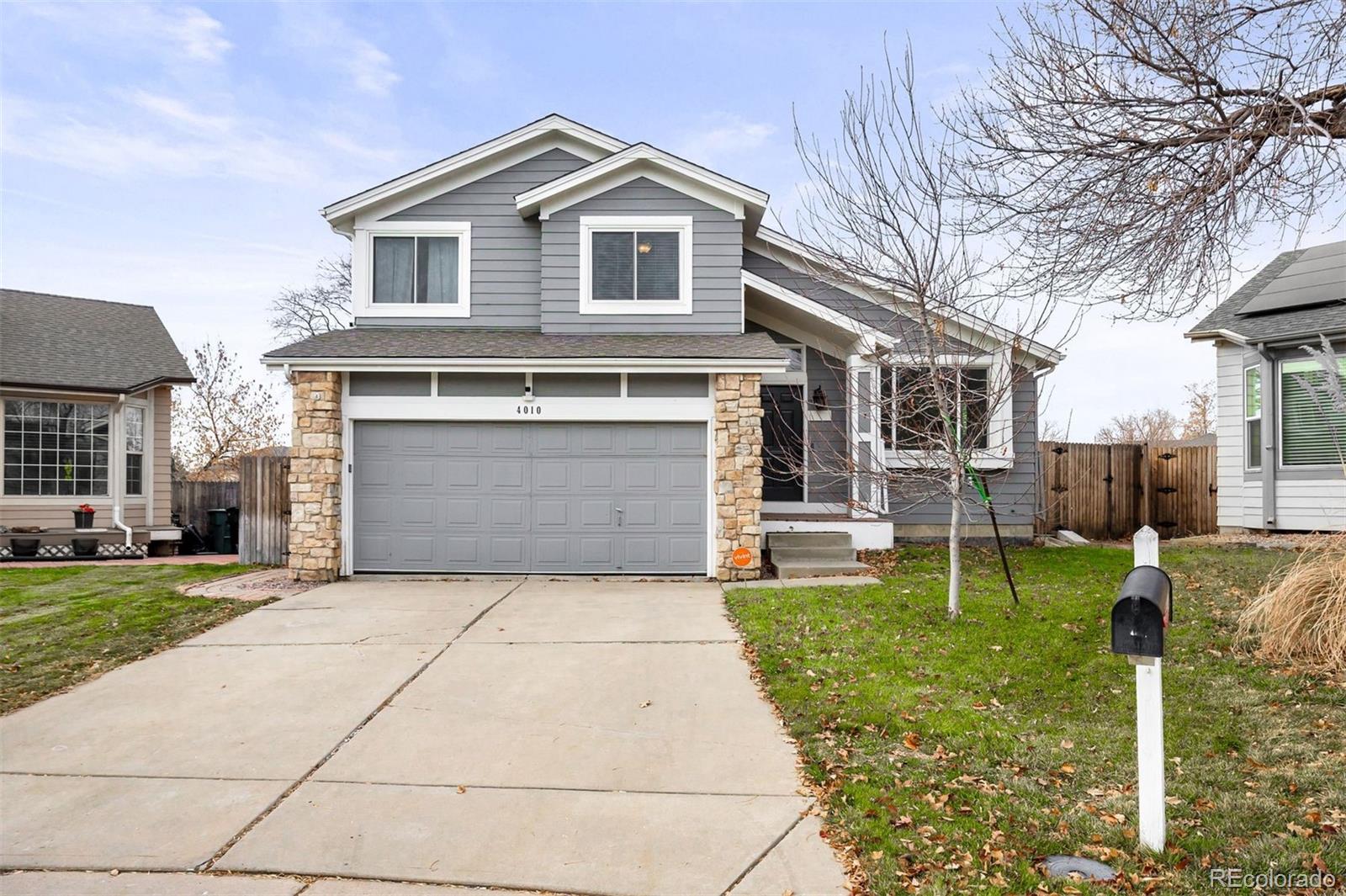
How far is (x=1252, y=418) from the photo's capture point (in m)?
13.7

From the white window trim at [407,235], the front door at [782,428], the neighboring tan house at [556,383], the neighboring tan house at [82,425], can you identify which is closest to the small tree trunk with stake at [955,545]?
the neighboring tan house at [556,383]

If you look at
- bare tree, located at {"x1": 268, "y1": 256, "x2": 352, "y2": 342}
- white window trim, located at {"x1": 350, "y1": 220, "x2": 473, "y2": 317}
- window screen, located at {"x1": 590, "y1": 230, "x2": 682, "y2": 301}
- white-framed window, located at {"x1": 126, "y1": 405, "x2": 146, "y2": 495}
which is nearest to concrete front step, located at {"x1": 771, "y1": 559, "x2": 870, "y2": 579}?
window screen, located at {"x1": 590, "y1": 230, "x2": 682, "y2": 301}

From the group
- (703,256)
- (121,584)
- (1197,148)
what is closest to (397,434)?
(121,584)

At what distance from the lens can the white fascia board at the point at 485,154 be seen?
42.2 feet

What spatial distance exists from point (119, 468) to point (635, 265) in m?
11.8

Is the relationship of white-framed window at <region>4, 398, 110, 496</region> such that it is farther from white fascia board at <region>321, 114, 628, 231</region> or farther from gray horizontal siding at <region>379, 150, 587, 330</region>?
gray horizontal siding at <region>379, 150, 587, 330</region>

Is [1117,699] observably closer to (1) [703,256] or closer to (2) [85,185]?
(1) [703,256]

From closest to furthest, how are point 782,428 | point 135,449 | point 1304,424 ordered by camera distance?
1. point 1304,424
2. point 782,428
3. point 135,449

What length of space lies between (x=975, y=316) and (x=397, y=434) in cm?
785

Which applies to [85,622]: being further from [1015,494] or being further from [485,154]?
[1015,494]

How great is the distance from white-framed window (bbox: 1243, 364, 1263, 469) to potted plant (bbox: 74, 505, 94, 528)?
70.1ft

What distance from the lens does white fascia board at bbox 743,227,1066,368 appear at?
909 centimetres

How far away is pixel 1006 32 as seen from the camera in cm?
758

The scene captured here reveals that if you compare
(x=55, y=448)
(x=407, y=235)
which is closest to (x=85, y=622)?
(x=407, y=235)
